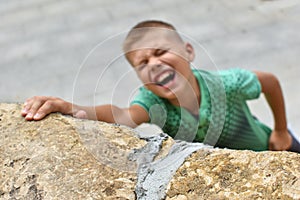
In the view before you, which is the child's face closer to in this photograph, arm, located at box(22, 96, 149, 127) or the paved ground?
arm, located at box(22, 96, 149, 127)

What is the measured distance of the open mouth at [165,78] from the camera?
1.08 m

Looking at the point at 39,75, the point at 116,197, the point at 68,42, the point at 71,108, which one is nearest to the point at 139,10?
the point at 68,42

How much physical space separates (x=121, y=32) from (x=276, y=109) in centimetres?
75

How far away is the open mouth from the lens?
1075 millimetres

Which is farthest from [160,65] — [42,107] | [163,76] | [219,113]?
[42,107]

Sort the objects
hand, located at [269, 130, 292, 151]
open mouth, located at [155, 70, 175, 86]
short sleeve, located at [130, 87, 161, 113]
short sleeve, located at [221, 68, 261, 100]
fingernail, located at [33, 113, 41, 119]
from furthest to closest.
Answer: hand, located at [269, 130, 292, 151], short sleeve, located at [221, 68, 261, 100], short sleeve, located at [130, 87, 161, 113], open mouth, located at [155, 70, 175, 86], fingernail, located at [33, 113, 41, 119]

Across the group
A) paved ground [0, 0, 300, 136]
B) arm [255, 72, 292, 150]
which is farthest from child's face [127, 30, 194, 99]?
paved ground [0, 0, 300, 136]

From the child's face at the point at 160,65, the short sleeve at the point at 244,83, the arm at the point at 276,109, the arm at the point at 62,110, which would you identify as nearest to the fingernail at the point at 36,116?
the arm at the point at 62,110

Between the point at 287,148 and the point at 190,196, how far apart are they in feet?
2.87

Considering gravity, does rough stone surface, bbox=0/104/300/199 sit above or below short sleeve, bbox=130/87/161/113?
above

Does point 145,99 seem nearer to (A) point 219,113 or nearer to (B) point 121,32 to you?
(A) point 219,113

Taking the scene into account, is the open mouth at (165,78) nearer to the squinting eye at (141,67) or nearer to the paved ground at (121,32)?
the squinting eye at (141,67)

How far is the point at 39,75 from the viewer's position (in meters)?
2.17

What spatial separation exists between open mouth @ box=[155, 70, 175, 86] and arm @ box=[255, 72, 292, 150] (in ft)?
1.21
